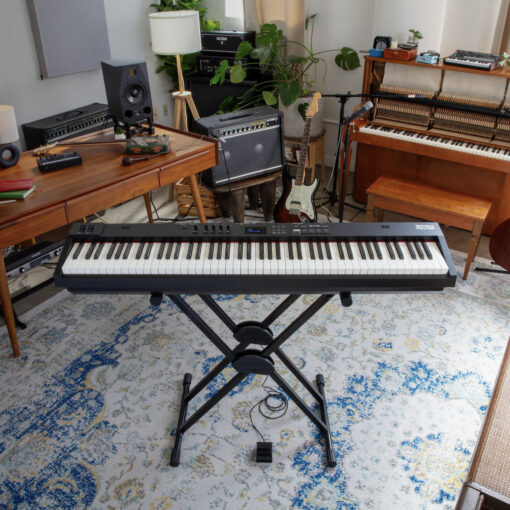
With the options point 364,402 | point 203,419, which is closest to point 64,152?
point 203,419

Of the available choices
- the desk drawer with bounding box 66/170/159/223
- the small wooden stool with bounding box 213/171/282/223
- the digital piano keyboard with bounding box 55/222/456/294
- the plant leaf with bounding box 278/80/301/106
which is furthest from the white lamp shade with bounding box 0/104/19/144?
the plant leaf with bounding box 278/80/301/106

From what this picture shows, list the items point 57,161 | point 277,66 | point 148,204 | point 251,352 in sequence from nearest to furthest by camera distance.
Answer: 1. point 251,352
2. point 57,161
3. point 148,204
4. point 277,66

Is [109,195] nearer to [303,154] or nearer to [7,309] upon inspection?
[7,309]

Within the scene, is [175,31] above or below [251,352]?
above

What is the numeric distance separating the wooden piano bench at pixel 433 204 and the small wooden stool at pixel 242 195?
0.67 meters

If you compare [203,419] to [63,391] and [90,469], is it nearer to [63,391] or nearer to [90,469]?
[90,469]

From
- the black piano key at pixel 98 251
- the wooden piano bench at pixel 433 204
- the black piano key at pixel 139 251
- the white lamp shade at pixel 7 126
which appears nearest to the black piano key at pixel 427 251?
the black piano key at pixel 139 251

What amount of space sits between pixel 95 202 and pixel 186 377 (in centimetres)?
96

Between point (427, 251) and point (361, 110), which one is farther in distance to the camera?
point (361, 110)

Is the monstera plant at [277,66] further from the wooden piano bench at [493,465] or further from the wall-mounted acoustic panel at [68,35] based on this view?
the wooden piano bench at [493,465]

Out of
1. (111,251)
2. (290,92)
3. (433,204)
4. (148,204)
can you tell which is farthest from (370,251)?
(290,92)

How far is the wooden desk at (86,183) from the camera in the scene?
2.30 metres

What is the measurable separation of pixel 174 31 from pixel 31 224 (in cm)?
167

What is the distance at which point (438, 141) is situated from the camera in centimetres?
319
